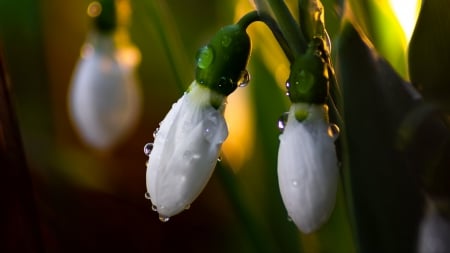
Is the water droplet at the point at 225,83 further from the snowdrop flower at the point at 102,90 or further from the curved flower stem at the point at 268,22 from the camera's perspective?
the snowdrop flower at the point at 102,90

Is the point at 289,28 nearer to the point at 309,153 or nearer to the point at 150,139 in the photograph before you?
the point at 309,153

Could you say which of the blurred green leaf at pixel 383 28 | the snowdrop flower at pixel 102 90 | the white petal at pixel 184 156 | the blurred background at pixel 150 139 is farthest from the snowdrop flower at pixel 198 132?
the snowdrop flower at pixel 102 90

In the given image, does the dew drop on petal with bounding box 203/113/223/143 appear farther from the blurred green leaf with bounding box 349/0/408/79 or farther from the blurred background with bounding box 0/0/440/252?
the blurred green leaf with bounding box 349/0/408/79

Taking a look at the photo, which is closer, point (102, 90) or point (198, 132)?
point (198, 132)

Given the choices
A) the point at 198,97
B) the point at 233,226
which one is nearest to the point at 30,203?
the point at 198,97

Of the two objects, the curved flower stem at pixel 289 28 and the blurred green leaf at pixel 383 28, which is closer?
the curved flower stem at pixel 289 28

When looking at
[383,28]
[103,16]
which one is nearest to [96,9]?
[103,16]
